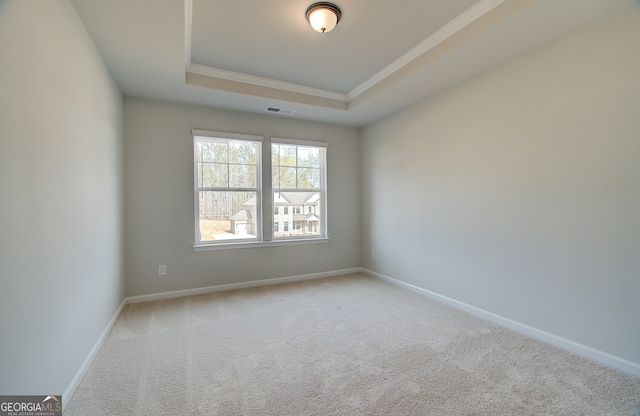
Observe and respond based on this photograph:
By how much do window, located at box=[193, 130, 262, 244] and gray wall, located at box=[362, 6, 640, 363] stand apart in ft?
7.67

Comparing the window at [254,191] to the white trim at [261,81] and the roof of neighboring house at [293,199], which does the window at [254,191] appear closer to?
the roof of neighboring house at [293,199]

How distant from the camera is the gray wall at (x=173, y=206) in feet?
11.3

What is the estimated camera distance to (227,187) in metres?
4.01

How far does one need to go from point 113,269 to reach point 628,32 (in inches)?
189

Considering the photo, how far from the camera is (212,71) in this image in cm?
319

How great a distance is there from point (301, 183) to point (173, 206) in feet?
6.21

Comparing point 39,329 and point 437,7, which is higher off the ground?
point 437,7

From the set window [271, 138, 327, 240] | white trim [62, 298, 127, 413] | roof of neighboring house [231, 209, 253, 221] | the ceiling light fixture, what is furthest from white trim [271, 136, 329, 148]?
white trim [62, 298, 127, 413]

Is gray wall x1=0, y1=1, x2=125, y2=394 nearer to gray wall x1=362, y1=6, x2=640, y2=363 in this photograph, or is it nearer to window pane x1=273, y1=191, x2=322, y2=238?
window pane x1=273, y1=191, x2=322, y2=238

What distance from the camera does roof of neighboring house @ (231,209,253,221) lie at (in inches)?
162

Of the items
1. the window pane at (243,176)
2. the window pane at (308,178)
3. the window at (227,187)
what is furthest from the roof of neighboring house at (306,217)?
the window pane at (243,176)

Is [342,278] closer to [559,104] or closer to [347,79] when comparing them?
[347,79]

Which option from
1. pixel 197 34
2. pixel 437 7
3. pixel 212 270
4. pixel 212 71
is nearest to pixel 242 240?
pixel 212 270

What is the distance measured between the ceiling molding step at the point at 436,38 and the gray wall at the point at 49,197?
2.81m
